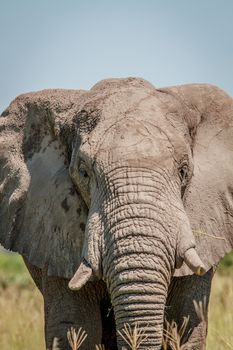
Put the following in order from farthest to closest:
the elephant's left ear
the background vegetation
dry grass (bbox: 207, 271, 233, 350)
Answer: the background vegetation
dry grass (bbox: 207, 271, 233, 350)
the elephant's left ear

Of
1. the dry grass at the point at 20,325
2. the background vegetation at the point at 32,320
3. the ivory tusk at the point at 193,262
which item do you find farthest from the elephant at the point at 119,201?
the dry grass at the point at 20,325

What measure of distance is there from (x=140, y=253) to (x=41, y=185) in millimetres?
1927

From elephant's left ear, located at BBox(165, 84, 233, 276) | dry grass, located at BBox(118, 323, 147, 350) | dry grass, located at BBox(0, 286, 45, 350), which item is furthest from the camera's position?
dry grass, located at BBox(0, 286, 45, 350)

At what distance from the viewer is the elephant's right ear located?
9.20 metres

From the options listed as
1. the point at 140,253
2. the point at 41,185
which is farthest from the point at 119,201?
the point at 41,185

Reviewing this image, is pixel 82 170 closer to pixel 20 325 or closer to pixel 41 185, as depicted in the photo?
pixel 41 185

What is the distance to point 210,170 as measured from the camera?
9.45m

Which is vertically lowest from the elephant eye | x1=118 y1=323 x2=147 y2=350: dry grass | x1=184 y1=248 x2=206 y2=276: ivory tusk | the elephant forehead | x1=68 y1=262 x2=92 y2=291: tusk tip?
x1=118 y1=323 x2=147 y2=350: dry grass

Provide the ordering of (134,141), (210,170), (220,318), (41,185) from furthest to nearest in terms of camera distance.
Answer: (220,318), (41,185), (210,170), (134,141)

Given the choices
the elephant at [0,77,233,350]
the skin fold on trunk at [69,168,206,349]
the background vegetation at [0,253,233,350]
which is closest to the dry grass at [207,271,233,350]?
the background vegetation at [0,253,233,350]

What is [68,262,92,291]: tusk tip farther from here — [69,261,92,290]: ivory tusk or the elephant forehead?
the elephant forehead

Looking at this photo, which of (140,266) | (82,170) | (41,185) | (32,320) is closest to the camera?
(140,266)

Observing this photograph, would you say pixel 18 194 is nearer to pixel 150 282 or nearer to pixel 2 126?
pixel 2 126

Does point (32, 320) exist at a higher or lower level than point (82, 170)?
lower
